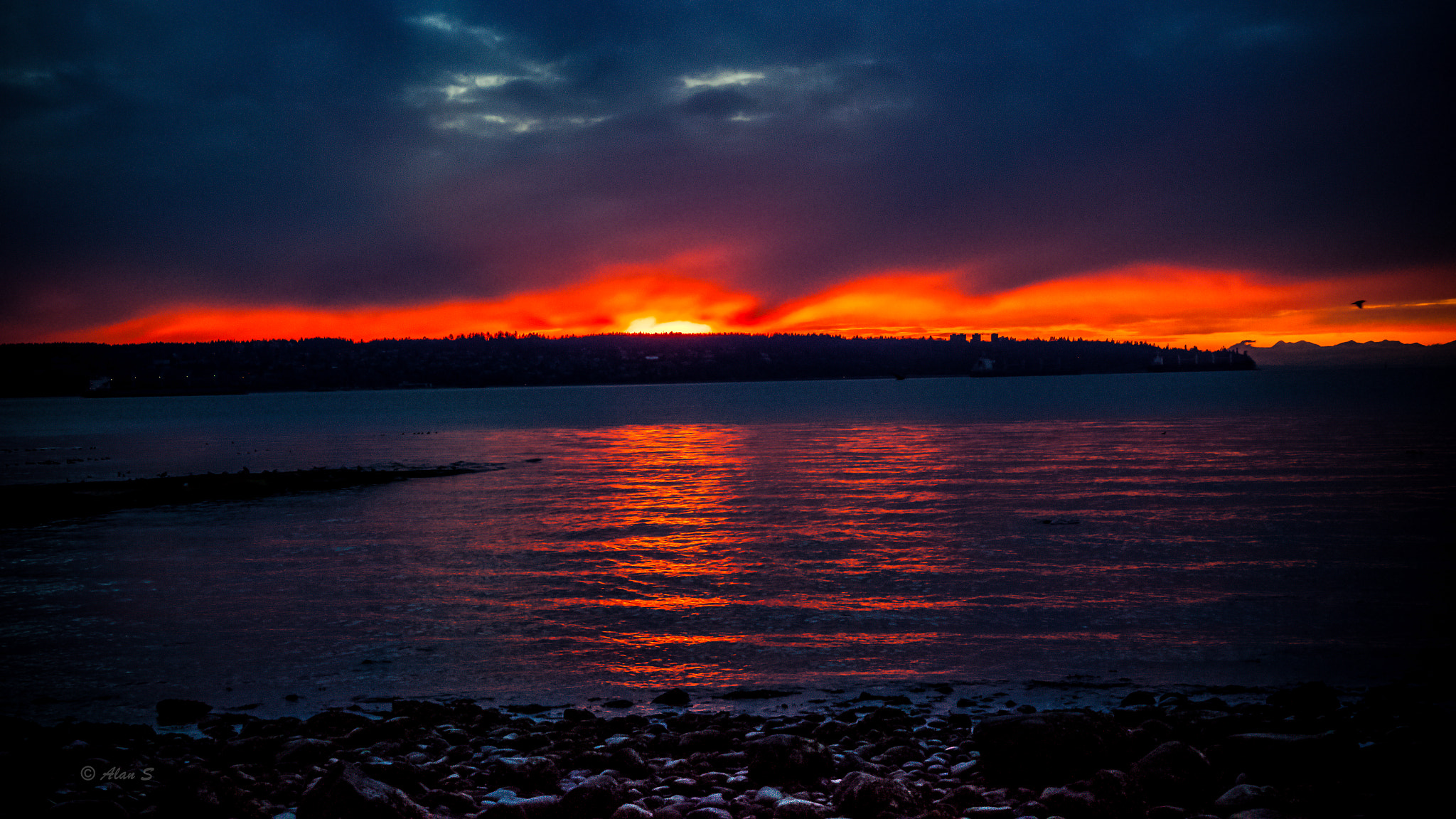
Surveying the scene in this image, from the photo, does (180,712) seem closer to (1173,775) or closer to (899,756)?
(899,756)

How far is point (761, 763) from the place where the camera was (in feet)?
26.3

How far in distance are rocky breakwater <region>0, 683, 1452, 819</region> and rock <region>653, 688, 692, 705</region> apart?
29 cm

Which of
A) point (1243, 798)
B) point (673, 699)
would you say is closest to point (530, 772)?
point (673, 699)

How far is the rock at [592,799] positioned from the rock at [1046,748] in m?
3.51

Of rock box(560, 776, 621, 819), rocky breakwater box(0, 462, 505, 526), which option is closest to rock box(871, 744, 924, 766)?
rock box(560, 776, 621, 819)

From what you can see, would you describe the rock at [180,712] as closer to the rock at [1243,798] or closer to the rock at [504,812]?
the rock at [504,812]

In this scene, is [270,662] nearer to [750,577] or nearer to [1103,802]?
[750,577]

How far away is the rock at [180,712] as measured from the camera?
34.0ft

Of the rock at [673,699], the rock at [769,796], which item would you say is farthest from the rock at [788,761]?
the rock at [673,699]

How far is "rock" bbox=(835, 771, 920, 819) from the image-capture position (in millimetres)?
6953

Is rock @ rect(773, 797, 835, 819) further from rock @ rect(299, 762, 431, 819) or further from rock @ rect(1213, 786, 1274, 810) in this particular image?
rock @ rect(1213, 786, 1274, 810)

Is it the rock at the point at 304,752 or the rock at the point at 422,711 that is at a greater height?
the rock at the point at 304,752

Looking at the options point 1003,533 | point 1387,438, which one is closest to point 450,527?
point 1003,533

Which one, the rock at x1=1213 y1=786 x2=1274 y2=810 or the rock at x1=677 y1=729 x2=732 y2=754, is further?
the rock at x1=677 y1=729 x2=732 y2=754
